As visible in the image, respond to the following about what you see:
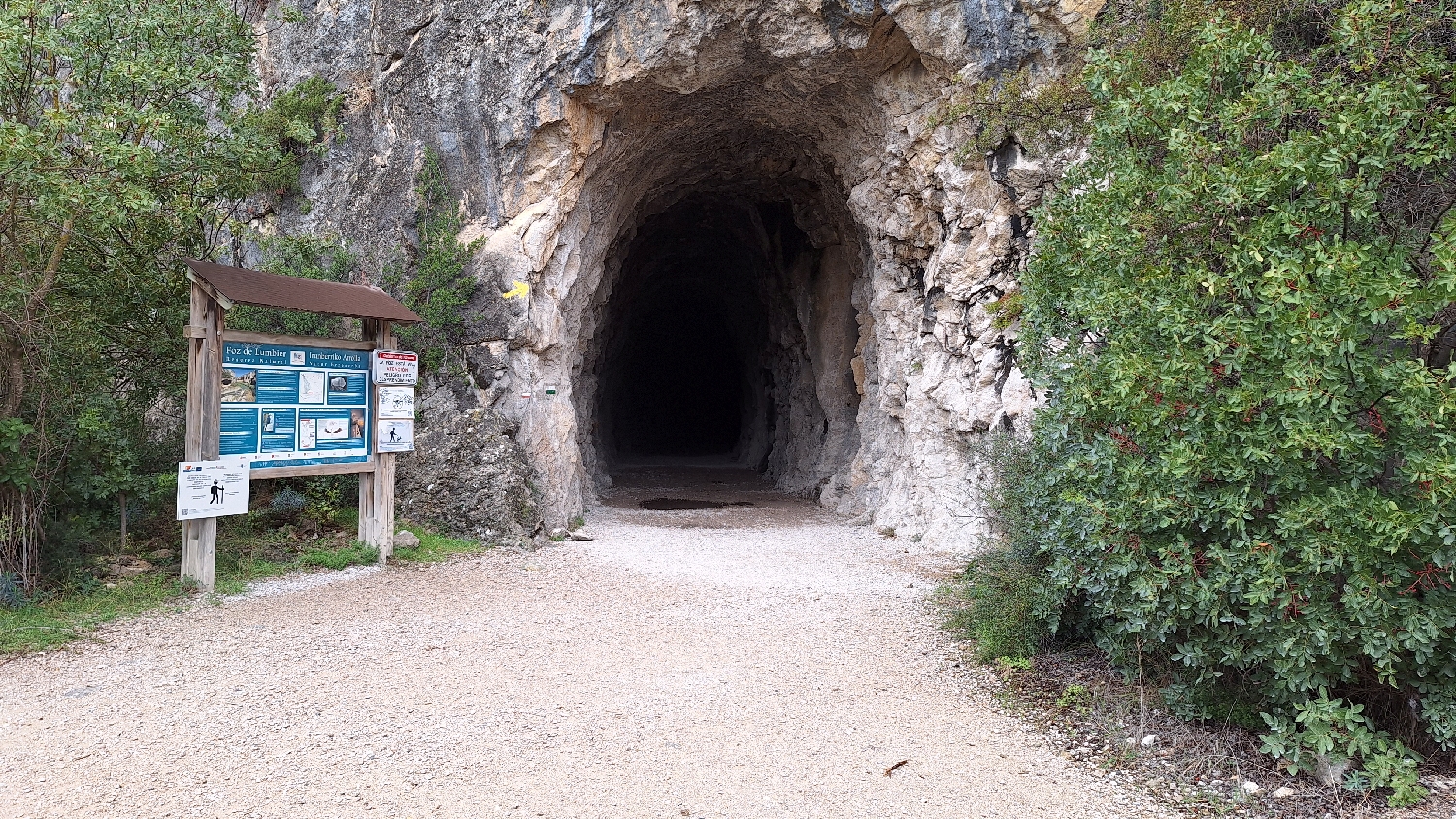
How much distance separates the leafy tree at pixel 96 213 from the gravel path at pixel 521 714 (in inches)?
69.1

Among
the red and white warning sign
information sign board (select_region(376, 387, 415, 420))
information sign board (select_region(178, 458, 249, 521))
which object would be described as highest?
the red and white warning sign

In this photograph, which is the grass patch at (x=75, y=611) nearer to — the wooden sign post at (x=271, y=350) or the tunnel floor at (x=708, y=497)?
the wooden sign post at (x=271, y=350)

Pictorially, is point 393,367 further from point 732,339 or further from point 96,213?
point 732,339

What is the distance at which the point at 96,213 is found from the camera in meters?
6.10

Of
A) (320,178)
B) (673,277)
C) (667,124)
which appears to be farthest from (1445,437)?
(673,277)

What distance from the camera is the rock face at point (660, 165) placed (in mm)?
9859

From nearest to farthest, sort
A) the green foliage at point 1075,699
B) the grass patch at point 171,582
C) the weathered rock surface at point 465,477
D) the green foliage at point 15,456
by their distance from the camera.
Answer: the green foliage at point 1075,699, the grass patch at point 171,582, the green foliage at point 15,456, the weathered rock surface at point 465,477

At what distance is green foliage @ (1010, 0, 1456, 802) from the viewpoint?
3.19 meters

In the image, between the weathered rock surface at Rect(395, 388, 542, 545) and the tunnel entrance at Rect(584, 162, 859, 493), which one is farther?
the tunnel entrance at Rect(584, 162, 859, 493)

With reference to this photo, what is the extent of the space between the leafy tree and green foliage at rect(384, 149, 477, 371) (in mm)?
2600

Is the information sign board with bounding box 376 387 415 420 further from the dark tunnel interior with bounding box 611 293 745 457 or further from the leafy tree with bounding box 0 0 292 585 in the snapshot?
the dark tunnel interior with bounding box 611 293 745 457

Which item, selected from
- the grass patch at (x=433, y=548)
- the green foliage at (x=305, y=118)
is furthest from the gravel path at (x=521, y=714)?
the green foliage at (x=305, y=118)

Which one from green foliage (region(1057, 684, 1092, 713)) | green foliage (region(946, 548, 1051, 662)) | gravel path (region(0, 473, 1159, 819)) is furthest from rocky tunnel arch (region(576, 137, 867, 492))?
green foliage (region(1057, 684, 1092, 713))

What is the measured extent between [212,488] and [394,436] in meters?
1.83
